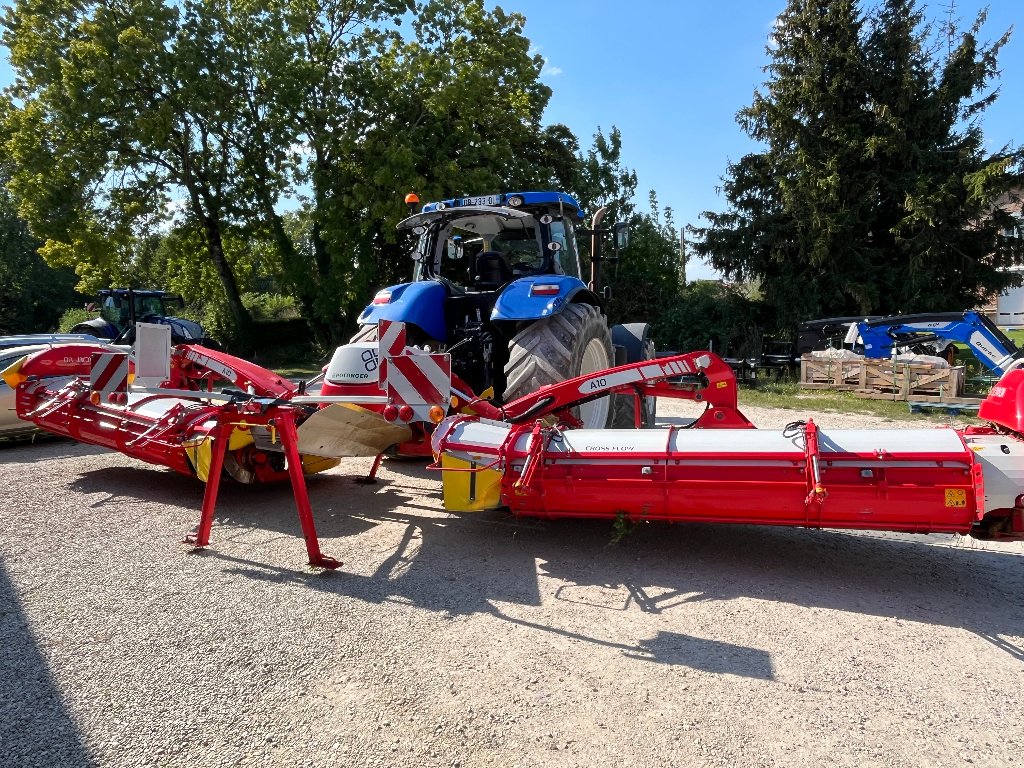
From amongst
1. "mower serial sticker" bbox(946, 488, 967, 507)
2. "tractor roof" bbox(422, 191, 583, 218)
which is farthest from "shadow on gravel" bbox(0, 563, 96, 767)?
"tractor roof" bbox(422, 191, 583, 218)

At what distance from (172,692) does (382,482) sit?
3192 mm

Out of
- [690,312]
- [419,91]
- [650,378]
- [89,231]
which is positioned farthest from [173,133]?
[650,378]

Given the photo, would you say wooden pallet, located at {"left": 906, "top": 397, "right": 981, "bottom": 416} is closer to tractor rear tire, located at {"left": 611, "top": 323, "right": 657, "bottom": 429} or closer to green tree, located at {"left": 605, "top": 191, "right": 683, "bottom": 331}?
tractor rear tire, located at {"left": 611, "top": 323, "right": 657, "bottom": 429}

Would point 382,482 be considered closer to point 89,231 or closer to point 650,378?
point 650,378

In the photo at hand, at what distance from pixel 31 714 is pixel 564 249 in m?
5.08

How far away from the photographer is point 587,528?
424cm

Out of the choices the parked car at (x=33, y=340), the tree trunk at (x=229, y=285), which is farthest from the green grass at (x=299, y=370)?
the parked car at (x=33, y=340)

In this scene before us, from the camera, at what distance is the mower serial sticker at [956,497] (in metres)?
3.06

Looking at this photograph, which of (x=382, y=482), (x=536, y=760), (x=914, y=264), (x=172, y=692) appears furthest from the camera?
(x=914, y=264)

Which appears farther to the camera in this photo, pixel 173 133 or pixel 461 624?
pixel 173 133

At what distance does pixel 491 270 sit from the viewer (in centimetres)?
601

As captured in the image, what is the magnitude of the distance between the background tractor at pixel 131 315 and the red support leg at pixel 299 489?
44.3 feet

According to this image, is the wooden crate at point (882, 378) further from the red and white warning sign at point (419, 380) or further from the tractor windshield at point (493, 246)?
the red and white warning sign at point (419, 380)

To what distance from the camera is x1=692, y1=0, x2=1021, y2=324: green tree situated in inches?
598
